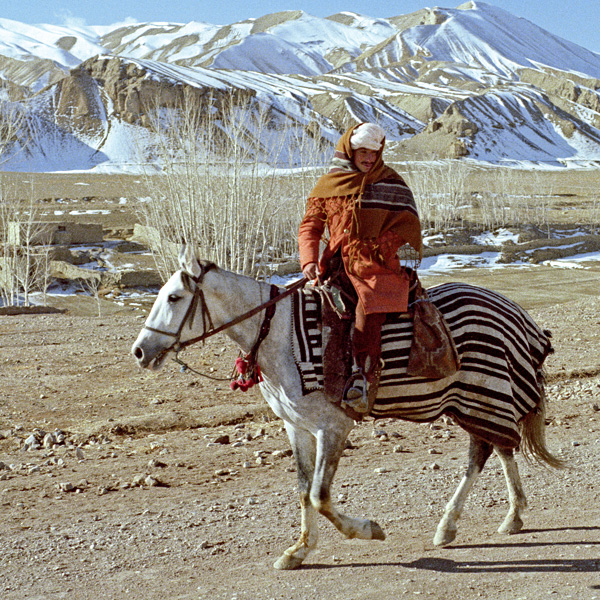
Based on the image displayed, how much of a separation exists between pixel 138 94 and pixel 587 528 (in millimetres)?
119447

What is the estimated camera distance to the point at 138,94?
11644 cm

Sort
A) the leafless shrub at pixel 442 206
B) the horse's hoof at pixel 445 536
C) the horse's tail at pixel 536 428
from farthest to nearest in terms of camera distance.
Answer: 1. the leafless shrub at pixel 442 206
2. the horse's tail at pixel 536 428
3. the horse's hoof at pixel 445 536

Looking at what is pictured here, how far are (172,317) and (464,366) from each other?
158cm

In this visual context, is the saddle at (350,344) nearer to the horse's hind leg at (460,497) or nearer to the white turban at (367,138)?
the horse's hind leg at (460,497)

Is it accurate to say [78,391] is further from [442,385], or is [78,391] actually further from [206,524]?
[442,385]

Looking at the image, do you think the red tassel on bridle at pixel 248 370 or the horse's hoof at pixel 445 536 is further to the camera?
the horse's hoof at pixel 445 536

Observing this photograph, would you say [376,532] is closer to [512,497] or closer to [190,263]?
[512,497]

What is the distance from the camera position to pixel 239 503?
16.3ft

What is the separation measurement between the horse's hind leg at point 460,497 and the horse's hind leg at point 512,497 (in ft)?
0.34

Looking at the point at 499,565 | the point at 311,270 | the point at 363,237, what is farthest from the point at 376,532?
the point at 363,237

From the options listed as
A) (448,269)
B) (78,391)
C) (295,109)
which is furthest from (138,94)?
(78,391)

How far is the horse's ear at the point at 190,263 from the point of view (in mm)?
3729

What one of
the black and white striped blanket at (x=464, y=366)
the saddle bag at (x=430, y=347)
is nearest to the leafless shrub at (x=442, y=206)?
the black and white striped blanket at (x=464, y=366)

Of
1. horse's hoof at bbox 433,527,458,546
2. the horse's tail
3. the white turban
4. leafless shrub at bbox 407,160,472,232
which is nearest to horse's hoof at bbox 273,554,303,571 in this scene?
horse's hoof at bbox 433,527,458,546
